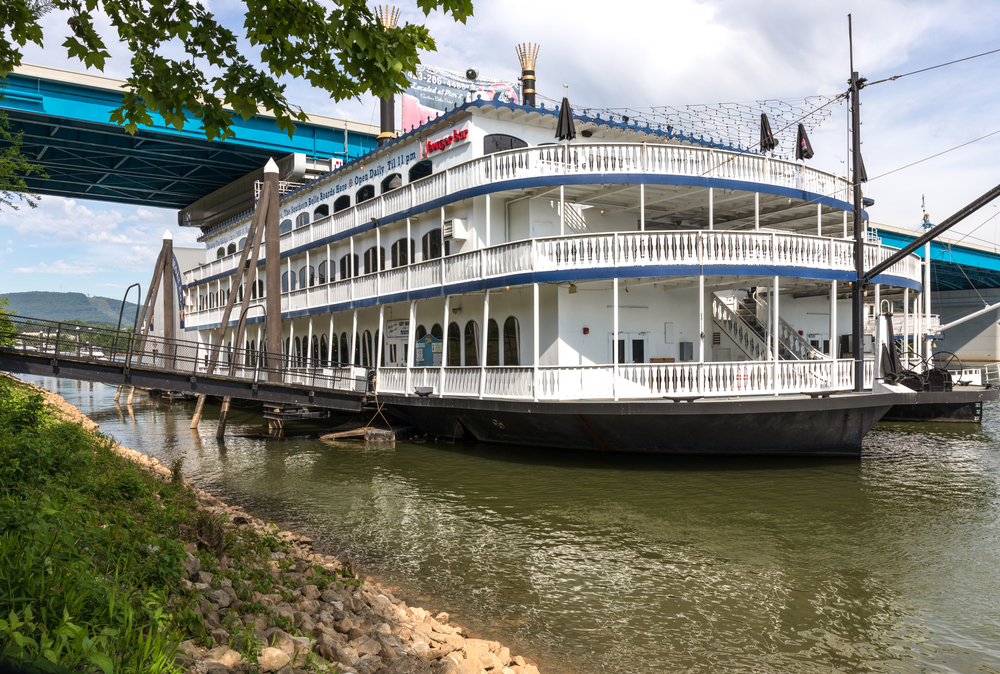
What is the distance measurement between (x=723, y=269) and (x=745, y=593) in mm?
8916

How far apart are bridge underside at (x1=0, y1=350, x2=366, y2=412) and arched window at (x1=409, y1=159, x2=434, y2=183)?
736 cm

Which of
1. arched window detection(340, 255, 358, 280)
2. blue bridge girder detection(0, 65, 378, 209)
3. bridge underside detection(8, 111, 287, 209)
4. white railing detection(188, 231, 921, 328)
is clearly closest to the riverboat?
white railing detection(188, 231, 921, 328)

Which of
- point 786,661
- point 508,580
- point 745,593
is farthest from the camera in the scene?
point 508,580

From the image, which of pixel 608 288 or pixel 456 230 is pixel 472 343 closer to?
pixel 456 230

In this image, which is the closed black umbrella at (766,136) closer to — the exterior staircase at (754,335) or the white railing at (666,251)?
the exterior staircase at (754,335)

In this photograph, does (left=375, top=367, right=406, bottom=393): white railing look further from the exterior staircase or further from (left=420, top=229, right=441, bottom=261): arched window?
the exterior staircase

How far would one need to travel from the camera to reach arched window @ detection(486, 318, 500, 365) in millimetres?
19266

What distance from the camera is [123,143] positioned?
3862 centimetres

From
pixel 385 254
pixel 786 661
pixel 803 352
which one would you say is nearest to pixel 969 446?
pixel 803 352

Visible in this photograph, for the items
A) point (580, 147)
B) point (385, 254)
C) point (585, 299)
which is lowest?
point (585, 299)

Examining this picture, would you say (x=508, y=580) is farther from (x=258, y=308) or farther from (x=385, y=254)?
(x=258, y=308)

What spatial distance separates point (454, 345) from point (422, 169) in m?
5.85

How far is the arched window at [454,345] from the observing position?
67.3 ft

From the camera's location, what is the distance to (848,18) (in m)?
16.2
